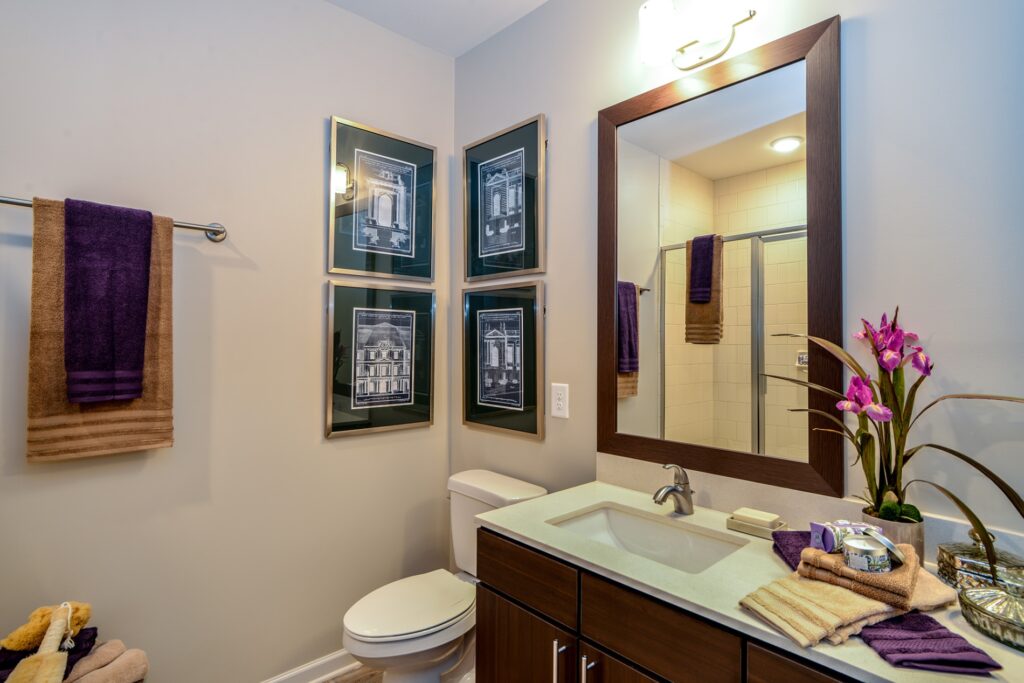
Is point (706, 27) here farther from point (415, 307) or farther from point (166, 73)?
point (166, 73)

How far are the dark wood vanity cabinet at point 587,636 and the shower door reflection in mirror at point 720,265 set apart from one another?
1.89 ft

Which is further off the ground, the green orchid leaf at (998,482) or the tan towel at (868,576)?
the green orchid leaf at (998,482)

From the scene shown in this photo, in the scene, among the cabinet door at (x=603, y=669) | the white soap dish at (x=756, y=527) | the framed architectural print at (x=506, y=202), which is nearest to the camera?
the cabinet door at (x=603, y=669)

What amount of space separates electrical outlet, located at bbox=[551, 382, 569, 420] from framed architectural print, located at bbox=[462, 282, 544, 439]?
0.05m

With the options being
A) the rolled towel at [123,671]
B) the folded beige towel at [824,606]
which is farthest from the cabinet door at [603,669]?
the rolled towel at [123,671]

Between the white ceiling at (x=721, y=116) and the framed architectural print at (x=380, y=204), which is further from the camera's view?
the framed architectural print at (x=380, y=204)

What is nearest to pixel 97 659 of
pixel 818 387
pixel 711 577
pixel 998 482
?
pixel 711 577

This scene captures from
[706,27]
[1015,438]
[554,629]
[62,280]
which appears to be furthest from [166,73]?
[1015,438]

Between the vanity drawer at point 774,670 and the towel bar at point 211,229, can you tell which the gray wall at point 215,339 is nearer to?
the towel bar at point 211,229

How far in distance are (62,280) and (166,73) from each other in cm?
74

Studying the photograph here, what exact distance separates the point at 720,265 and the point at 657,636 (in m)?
0.95

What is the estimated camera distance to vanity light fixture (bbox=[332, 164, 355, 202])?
78.7 inches

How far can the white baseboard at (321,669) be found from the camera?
1897mm

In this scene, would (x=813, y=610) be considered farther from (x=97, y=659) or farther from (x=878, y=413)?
(x=97, y=659)
